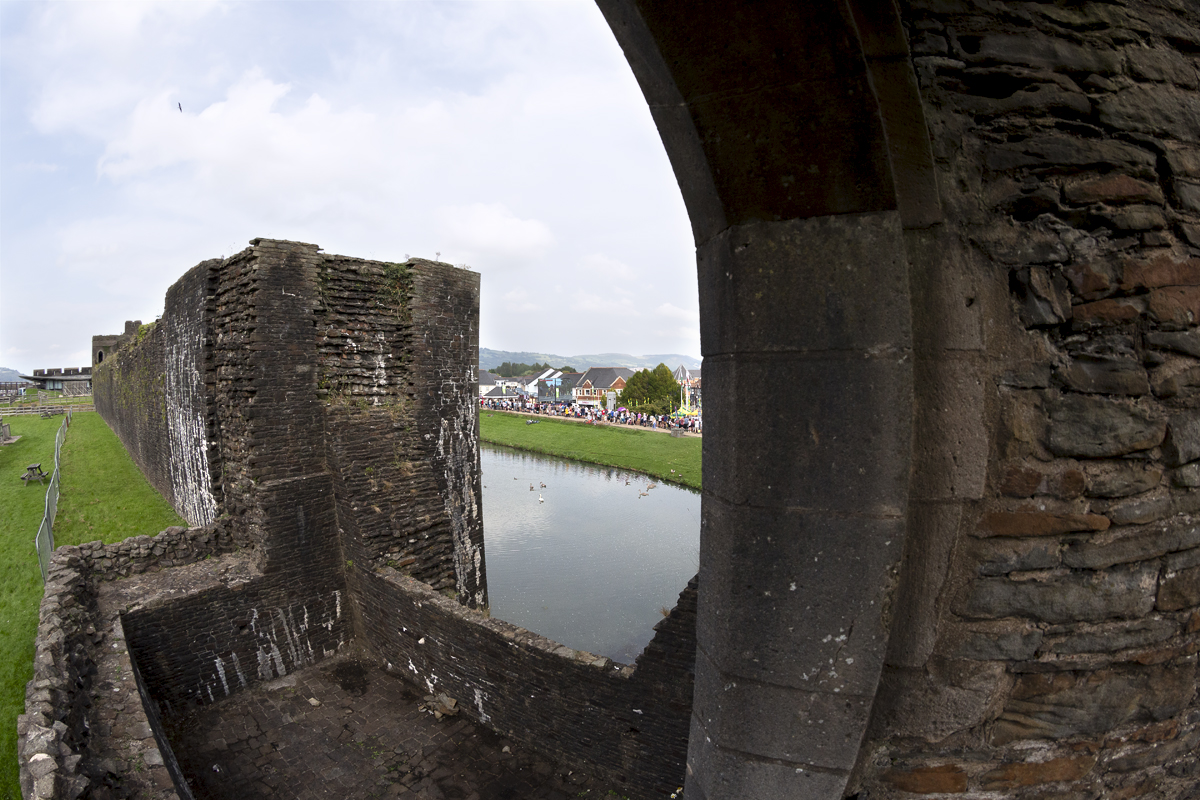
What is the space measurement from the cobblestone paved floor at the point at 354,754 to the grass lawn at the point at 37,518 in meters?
1.52

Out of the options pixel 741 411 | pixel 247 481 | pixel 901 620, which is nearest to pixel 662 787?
pixel 901 620

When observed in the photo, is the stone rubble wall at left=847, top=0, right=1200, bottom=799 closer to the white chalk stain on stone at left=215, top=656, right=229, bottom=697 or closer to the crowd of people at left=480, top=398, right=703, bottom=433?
the white chalk stain on stone at left=215, top=656, right=229, bottom=697

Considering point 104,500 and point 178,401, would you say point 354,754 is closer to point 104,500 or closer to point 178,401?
point 178,401

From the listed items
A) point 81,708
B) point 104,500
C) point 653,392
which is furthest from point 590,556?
point 653,392

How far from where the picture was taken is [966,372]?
173 centimetres

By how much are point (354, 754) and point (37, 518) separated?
34.4ft

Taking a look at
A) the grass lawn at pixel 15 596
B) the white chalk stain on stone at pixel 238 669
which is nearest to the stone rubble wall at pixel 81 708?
the grass lawn at pixel 15 596

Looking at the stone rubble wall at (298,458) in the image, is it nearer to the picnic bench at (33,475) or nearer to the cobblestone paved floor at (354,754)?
the cobblestone paved floor at (354,754)

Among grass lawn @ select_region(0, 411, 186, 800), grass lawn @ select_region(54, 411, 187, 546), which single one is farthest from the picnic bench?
grass lawn @ select_region(54, 411, 187, 546)

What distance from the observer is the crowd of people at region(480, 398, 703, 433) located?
47.6 meters

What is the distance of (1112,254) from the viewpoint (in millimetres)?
1688

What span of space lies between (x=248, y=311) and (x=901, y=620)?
8105mm

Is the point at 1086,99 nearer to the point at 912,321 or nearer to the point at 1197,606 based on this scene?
the point at 912,321

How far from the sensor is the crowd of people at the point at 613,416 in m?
47.6
